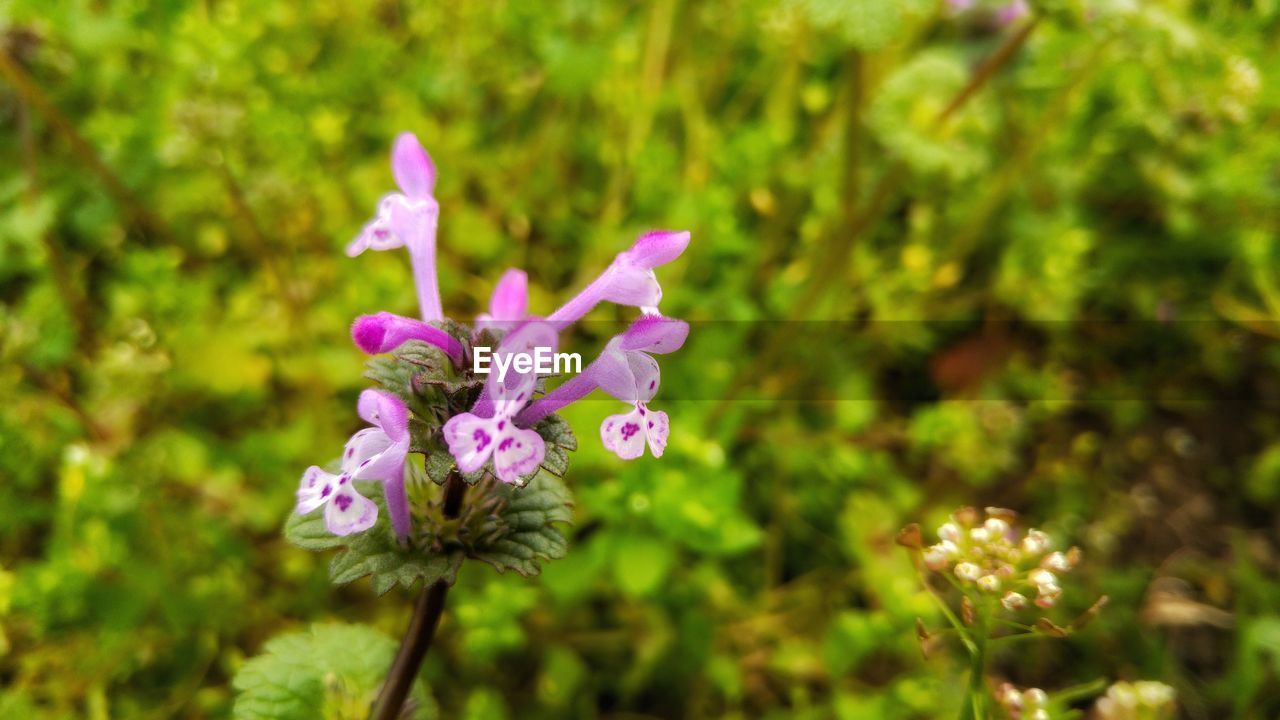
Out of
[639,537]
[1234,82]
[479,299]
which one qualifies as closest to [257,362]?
[479,299]

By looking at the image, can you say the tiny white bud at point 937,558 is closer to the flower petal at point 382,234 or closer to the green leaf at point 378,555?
the green leaf at point 378,555

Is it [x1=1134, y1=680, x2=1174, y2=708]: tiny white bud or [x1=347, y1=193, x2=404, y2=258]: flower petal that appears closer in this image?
[x1=347, y1=193, x2=404, y2=258]: flower petal

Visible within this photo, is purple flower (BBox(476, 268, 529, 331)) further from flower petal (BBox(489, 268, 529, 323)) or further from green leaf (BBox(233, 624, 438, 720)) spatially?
green leaf (BBox(233, 624, 438, 720))

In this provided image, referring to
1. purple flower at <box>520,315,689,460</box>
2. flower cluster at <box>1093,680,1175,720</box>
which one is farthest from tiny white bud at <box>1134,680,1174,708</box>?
purple flower at <box>520,315,689,460</box>

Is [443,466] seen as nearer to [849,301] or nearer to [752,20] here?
[849,301]

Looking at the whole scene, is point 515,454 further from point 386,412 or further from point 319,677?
point 319,677

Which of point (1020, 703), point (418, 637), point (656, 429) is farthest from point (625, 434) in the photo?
point (1020, 703)
